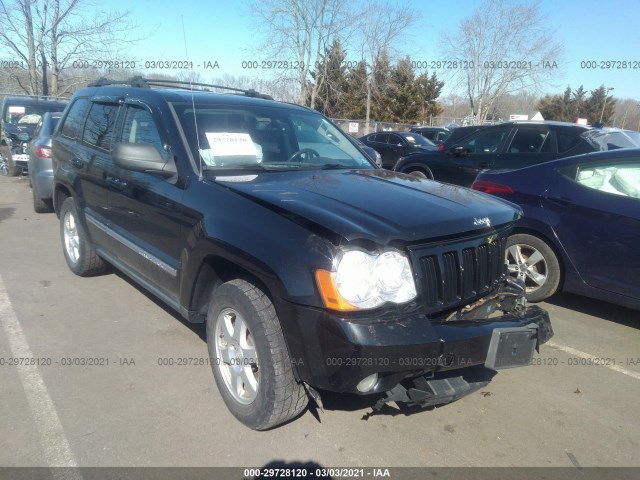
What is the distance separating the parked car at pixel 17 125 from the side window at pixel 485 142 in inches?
375

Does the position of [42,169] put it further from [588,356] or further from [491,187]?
[588,356]

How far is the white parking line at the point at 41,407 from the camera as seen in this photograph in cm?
265

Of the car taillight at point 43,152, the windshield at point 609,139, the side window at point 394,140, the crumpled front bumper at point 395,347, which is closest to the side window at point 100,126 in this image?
the crumpled front bumper at point 395,347

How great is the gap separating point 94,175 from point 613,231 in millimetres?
4387

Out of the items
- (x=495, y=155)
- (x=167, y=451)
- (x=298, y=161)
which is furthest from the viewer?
(x=495, y=155)

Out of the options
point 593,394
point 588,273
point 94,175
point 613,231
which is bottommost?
point 593,394

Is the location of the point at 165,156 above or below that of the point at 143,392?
above

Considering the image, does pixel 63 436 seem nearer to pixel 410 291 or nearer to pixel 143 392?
pixel 143 392

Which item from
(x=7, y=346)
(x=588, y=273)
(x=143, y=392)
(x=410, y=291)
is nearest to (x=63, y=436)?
(x=143, y=392)

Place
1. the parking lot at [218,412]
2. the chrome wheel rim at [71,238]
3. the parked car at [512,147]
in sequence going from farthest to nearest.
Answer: the parked car at [512,147] < the chrome wheel rim at [71,238] < the parking lot at [218,412]

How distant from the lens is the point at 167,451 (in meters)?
2.73

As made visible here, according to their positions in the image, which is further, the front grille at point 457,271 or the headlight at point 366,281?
the front grille at point 457,271

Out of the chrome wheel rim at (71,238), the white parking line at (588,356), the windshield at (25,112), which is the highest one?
the windshield at (25,112)

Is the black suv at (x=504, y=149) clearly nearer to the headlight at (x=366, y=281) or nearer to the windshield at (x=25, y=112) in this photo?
the headlight at (x=366, y=281)
